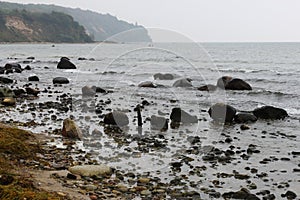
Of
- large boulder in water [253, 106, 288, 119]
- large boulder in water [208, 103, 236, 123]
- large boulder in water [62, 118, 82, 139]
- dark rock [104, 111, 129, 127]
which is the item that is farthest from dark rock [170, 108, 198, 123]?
large boulder in water [62, 118, 82, 139]

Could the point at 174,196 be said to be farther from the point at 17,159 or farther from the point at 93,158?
the point at 17,159

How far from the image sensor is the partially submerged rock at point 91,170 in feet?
33.7

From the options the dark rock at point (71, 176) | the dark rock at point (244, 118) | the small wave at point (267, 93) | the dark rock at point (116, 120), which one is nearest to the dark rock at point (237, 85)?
the small wave at point (267, 93)

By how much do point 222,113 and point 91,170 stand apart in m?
10.8

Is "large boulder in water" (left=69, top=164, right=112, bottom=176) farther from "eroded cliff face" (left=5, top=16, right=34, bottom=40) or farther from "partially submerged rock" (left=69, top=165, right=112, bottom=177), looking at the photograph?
"eroded cliff face" (left=5, top=16, right=34, bottom=40)

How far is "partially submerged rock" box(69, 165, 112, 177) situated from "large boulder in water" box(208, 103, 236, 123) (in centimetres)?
998

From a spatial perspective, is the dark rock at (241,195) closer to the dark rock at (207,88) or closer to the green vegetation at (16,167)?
the green vegetation at (16,167)

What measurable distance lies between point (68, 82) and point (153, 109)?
16500 mm

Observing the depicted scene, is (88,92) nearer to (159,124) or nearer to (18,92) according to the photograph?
(18,92)

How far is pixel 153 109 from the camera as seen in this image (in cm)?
2242

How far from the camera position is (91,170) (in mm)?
10422

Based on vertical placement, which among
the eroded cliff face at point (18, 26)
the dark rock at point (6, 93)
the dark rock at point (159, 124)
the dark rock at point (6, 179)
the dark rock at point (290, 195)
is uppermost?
the eroded cliff face at point (18, 26)

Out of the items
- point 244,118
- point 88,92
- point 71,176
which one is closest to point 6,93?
point 88,92

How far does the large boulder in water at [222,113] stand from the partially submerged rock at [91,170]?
9.98 meters
